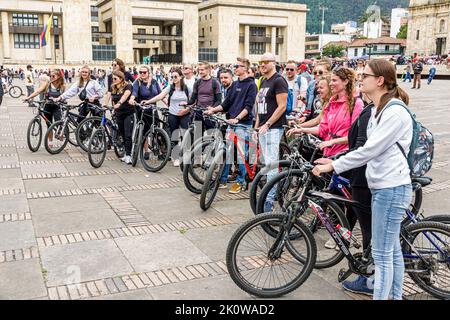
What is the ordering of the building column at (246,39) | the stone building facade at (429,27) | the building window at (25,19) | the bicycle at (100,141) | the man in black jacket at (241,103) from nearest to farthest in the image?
the man in black jacket at (241,103) → the bicycle at (100,141) → the building window at (25,19) → the stone building facade at (429,27) → the building column at (246,39)

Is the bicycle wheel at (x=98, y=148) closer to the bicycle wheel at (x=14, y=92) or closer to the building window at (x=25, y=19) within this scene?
the bicycle wheel at (x=14, y=92)

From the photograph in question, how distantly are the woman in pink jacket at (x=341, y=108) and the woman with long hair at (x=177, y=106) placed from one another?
4.47 m

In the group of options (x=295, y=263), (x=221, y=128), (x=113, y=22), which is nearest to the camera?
(x=295, y=263)

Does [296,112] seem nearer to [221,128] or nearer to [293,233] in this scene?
[221,128]

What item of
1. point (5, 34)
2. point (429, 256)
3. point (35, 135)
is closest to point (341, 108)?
point (429, 256)

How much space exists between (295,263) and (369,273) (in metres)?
0.65

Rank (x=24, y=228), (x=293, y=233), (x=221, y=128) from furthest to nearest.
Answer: (x=221, y=128) < (x=24, y=228) < (x=293, y=233)

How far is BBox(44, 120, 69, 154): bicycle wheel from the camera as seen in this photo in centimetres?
998

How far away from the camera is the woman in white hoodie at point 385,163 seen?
3.19 meters

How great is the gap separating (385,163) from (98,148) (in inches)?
274

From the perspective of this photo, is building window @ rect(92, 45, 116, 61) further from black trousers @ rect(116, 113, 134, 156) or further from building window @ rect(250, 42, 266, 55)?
black trousers @ rect(116, 113, 134, 156)

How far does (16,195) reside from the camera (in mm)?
7008

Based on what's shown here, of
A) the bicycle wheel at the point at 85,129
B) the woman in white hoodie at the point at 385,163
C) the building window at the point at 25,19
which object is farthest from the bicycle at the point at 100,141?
the building window at the point at 25,19
